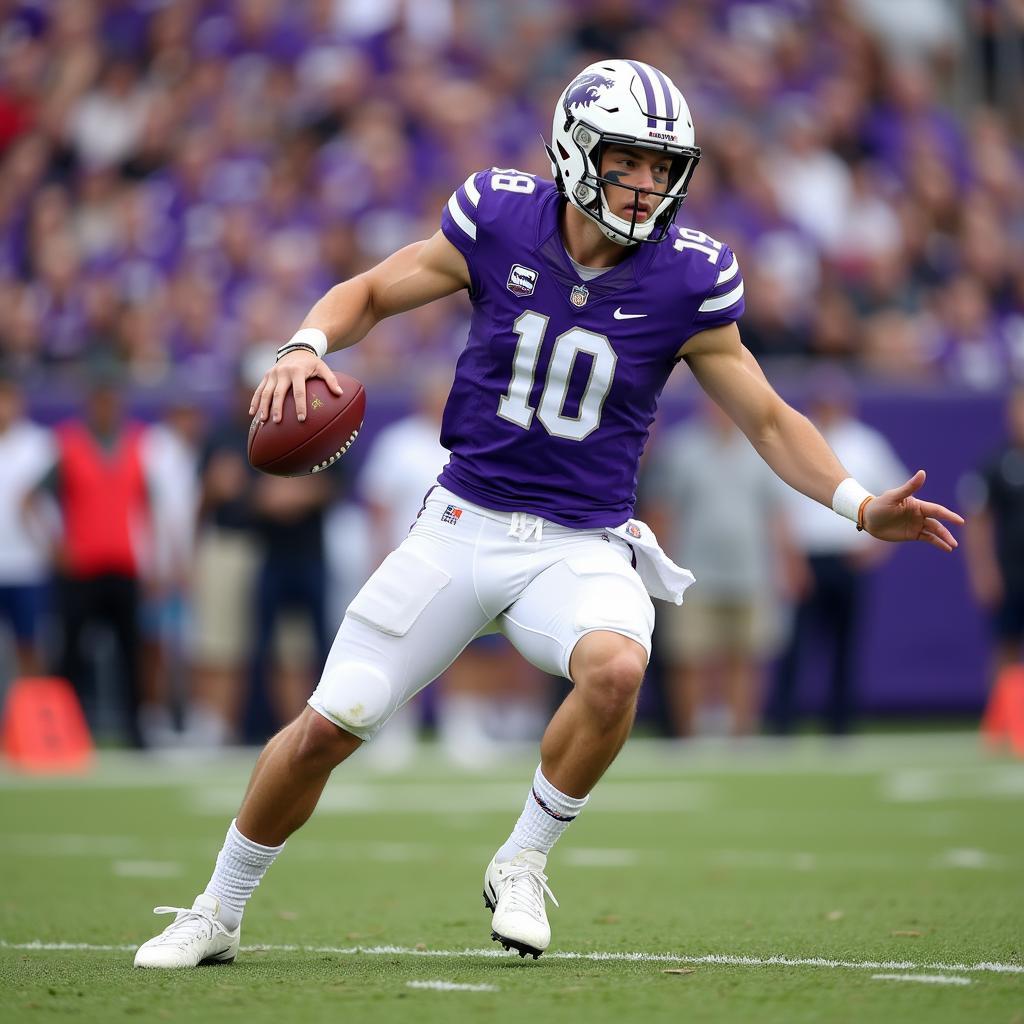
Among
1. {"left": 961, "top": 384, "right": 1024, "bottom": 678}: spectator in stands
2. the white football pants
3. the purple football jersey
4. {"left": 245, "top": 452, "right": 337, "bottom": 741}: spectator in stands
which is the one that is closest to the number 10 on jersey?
the purple football jersey

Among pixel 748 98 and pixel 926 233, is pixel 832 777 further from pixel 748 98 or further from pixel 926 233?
pixel 748 98

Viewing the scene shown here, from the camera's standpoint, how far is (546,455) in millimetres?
4590

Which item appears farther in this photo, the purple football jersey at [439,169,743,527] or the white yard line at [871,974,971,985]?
the purple football jersey at [439,169,743,527]

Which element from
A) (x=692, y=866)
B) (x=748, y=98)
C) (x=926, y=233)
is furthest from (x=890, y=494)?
(x=748, y=98)

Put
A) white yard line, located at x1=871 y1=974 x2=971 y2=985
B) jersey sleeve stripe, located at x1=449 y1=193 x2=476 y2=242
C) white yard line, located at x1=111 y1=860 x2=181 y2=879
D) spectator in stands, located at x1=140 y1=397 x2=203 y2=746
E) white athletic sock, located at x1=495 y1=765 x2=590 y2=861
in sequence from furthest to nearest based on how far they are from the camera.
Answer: spectator in stands, located at x1=140 y1=397 x2=203 y2=746
white yard line, located at x1=111 y1=860 x2=181 y2=879
jersey sleeve stripe, located at x1=449 y1=193 x2=476 y2=242
white athletic sock, located at x1=495 y1=765 x2=590 y2=861
white yard line, located at x1=871 y1=974 x2=971 y2=985

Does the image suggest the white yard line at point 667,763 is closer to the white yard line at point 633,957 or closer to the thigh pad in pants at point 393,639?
the white yard line at point 633,957

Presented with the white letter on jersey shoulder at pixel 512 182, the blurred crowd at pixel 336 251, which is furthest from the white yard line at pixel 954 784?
the white letter on jersey shoulder at pixel 512 182

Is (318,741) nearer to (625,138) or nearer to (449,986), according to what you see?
(449,986)

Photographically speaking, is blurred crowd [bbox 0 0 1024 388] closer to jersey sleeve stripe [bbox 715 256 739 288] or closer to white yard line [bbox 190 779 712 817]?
white yard line [bbox 190 779 712 817]

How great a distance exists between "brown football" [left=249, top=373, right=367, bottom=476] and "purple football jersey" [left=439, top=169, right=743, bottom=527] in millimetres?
348

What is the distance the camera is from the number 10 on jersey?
4555mm

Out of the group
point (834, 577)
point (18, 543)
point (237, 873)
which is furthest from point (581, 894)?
point (18, 543)

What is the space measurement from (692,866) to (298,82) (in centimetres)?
951

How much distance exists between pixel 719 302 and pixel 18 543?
7.45m
